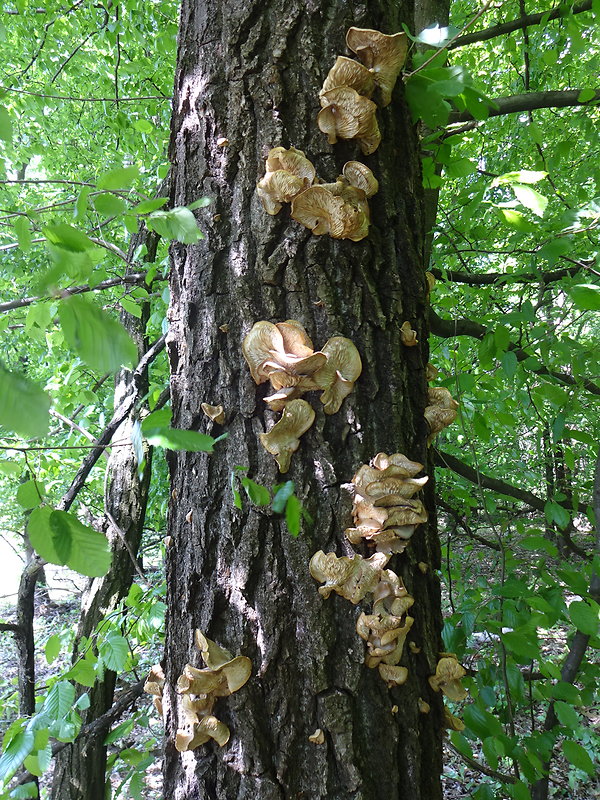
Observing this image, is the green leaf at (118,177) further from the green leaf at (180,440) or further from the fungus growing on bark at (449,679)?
the fungus growing on bark at (449,679)

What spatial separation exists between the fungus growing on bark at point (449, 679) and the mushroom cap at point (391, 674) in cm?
12

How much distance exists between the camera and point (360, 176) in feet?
3.71

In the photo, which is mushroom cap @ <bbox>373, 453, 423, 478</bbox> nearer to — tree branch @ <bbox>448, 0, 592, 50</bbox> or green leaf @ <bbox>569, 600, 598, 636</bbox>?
green leaf @ <bbox>569, 600, 598, 636</bbox>

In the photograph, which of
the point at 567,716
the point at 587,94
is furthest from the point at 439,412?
the point at 587,94

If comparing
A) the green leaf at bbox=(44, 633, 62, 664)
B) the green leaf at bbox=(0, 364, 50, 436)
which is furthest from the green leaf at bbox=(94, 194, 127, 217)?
the green leaf at bbox=(44, 633, 62, 664)

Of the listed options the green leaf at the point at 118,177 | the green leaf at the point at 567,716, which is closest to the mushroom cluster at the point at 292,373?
the green leaf at the point at 118,177

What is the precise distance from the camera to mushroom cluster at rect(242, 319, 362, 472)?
1028 millimetres

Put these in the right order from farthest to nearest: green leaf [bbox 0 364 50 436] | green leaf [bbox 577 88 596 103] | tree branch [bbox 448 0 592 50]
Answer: tree branch [bbox 448 0 592 50]
green leaf [bbox 577 88 596 103]
green leaf [bbox 0 364 50 436]

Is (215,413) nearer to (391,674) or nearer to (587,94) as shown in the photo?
(391,674)

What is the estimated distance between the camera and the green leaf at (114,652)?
5.36 ft

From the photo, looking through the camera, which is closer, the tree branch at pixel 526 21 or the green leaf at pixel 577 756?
the green leaf at pixel 577 756

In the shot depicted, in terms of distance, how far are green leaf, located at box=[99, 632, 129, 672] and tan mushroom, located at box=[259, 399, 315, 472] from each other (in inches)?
40.5

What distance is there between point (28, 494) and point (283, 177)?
759mm

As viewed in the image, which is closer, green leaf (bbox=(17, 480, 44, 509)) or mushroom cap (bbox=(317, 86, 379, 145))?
green leaf (bbox=(17, 480, 44, 509))
